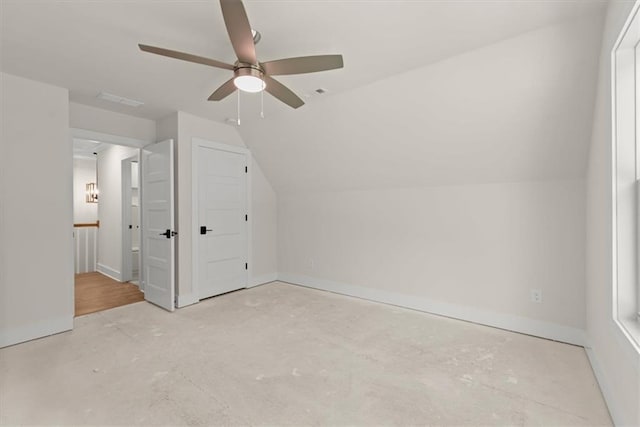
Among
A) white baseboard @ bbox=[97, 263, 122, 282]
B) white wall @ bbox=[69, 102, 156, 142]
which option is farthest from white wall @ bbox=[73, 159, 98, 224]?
white wall @ bbox=[69, 102, 156, 142]

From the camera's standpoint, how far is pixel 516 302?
3.07 metres

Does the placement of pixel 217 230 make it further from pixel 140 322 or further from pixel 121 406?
pixel 121 406

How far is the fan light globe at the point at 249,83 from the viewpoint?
6.60 ft

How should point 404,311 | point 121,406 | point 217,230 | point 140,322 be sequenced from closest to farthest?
point 121,406, point 140,322, point 404,311, point 217,230

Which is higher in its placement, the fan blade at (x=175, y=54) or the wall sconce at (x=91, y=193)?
the fan blade at (x=175, y=54)

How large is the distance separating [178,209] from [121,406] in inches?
94.8

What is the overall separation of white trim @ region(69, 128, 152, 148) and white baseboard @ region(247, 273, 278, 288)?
2.56 meters

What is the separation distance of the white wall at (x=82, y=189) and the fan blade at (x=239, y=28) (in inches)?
274

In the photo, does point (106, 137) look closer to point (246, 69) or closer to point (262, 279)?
A: point (246, 69)

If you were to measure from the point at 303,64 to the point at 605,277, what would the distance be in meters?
2.38

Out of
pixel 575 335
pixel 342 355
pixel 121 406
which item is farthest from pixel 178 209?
pixel 575 335

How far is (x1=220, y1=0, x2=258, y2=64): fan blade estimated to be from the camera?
1443mm

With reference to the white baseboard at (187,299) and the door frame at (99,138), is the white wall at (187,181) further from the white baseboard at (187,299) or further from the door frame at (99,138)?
the door frame at (99,138)

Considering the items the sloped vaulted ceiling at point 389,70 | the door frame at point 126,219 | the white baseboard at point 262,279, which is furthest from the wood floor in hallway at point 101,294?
the sloped vaulted ceiling at point 389,70
